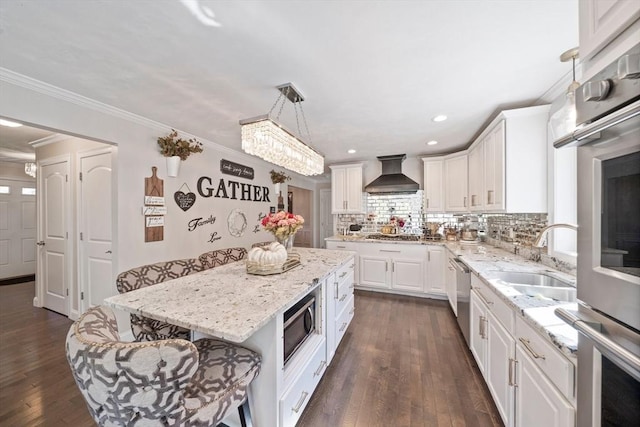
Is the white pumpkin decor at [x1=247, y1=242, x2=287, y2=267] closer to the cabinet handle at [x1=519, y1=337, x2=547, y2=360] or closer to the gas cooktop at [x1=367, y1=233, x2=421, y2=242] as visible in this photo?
the cabinet handle at [x1=519, y1=337, x2=547, y2=360]

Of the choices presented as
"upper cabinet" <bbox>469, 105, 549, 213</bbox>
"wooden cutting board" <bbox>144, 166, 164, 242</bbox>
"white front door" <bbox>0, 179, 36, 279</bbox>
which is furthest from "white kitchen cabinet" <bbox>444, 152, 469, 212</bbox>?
"white front door" <bbox>0, 179, 36, 279</bbox>

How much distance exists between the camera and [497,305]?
4.86 ft

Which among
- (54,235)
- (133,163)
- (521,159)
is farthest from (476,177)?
(54,235)

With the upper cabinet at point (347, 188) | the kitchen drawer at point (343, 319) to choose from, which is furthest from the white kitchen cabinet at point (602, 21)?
the upper cabinet at point (347, 188)

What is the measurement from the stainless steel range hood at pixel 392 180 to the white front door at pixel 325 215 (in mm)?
2585

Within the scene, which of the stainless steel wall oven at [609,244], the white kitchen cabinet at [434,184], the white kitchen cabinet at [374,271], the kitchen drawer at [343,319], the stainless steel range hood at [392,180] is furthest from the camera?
the stainless steel range hood at [392,180]

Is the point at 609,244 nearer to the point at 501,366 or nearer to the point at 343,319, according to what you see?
the point at 501,366

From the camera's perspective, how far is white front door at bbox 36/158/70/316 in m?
3.04

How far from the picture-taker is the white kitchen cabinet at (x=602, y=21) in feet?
1.82

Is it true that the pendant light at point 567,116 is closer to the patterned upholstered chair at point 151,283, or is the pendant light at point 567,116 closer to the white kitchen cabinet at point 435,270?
the patterned upholstered chair at point 151,283

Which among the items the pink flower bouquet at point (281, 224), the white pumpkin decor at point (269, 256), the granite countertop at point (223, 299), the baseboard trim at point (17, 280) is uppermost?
the pink flower bouquet at point (281, 224)

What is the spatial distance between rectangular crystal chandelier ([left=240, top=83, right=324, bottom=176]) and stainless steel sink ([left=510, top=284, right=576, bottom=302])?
195 cm

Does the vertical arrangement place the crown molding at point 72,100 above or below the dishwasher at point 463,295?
above

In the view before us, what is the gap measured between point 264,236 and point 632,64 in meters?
4.53
